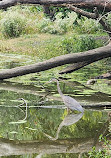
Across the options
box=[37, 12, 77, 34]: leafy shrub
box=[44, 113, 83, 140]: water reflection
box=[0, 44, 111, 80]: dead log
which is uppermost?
box=[44, 113, 83, 140]: water reflection

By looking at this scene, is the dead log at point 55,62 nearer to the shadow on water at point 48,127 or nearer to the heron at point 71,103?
the shadow on water at point 48,127

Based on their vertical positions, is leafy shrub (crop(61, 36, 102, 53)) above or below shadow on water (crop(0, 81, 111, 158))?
below

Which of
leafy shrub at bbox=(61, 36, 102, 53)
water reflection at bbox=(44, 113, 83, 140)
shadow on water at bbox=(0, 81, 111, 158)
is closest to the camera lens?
shadow on water at bbox=(0, 81, 111, 158)

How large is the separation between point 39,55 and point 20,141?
917 centimetres

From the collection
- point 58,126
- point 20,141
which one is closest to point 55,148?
point 20,141

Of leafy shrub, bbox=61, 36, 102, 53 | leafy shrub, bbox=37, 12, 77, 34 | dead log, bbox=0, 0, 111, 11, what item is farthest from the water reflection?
leafy shrub, bbox=37, 12, 77, 34

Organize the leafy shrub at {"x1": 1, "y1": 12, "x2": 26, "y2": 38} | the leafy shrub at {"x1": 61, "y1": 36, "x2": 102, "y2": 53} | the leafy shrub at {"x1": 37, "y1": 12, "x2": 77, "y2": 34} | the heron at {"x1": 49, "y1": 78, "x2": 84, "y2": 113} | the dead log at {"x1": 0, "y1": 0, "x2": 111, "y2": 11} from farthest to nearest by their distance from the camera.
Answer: the leafy shrub at {"x1": 37, "y1": 12, "x2": 77, "y2": 34}
the leafy shrub at {"x1": 1, "y1": 12, "x2": 26, "y2": 38}
the leafy shrub at {"x1": 61, "y1": 36, "x2": 102, "y2": 53}
the dead log at {"x1": 0, "y1": 0, "x2": 111, "y2": 11}
the heron at {"x1": 49, "y1": 78, "x2": 84, "y2": 113}

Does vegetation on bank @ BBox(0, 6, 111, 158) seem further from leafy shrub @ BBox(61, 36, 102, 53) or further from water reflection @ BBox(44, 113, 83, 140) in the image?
water reflection @ BBox(44, 113, 83, 140)

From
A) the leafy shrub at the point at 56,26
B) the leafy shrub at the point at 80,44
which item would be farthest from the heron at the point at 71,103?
the leafy shrub at the point at 56,26

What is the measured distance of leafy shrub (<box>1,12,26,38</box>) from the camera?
18438 mm

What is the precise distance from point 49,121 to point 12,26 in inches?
487

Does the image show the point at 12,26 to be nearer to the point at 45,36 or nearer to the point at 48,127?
the point at 45,36

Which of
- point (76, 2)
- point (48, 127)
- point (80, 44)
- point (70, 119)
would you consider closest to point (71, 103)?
point (70, 119)

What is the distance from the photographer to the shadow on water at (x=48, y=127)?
17.7ft
